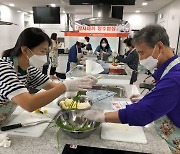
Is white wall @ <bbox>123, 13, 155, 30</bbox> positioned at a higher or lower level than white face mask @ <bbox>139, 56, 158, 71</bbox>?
higher

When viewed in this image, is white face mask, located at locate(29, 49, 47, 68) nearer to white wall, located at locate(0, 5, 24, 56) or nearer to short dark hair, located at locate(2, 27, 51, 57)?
short dark hair, located at locate(2, 27, 51, 57)

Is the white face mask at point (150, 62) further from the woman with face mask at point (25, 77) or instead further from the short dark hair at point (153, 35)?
the woman with face mask at point (25, 77)

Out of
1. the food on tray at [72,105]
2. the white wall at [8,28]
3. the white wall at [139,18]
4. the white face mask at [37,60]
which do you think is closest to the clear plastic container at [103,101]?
the food on tray at [72,105]

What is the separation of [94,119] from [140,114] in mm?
232

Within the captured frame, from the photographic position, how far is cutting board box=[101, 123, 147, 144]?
36.6 inches

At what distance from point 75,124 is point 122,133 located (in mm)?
261

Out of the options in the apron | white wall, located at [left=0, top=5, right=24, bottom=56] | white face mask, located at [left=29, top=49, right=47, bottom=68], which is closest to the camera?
the apron

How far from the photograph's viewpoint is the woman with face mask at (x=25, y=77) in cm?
93

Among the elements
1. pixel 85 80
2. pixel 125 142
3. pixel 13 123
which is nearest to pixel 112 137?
pixel 125 142

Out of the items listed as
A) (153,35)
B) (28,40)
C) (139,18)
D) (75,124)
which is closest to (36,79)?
(28,40)

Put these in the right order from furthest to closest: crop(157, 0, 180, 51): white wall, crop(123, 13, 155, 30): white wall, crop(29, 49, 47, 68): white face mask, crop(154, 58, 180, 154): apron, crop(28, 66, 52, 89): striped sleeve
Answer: crop(123, 13, 155, 30): white wall
crop(157, 0, 180, 51): white wall
crop(28, 66, 52, 89): striped sleeve
crop(29, 49, 47, 68): white face mask
crop(154, 58, 180, 154): apron

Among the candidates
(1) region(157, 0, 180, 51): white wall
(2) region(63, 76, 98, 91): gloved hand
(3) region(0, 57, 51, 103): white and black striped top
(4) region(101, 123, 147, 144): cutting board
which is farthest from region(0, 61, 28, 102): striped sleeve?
(1) region(157, 0, 180, 51): white wall

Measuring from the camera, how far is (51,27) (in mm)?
8000

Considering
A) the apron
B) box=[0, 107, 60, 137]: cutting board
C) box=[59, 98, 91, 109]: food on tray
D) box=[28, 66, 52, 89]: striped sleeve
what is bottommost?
the apron
